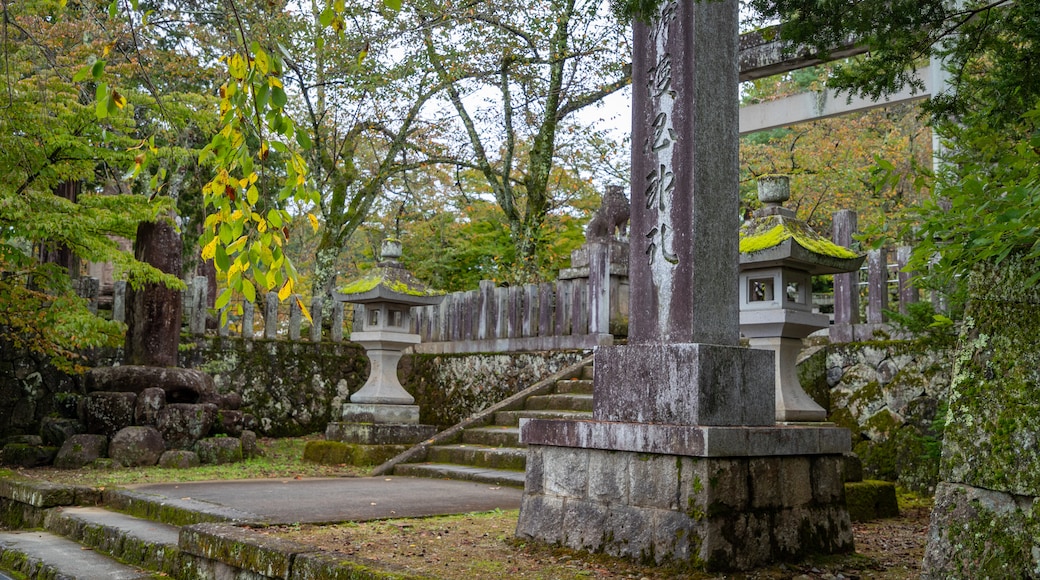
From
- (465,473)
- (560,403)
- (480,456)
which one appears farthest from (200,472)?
(560,403)

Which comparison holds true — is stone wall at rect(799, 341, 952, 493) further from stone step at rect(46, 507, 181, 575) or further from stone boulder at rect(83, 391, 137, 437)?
stone boulder at rect(83, 391, 137, 437)

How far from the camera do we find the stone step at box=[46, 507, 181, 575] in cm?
486

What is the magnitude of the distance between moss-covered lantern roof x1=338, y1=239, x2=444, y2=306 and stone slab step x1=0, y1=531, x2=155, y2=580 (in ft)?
13.6

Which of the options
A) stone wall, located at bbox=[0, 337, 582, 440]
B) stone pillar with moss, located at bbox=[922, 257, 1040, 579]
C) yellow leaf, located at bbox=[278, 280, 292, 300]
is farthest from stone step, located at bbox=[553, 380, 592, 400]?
yellow leaf, located at bbox=[278, 280, 292, 300]

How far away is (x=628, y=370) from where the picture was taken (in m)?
4.63

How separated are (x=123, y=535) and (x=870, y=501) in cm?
531

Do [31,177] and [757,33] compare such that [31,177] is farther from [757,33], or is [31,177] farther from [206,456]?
[757,33]

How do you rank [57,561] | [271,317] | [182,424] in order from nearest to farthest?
[57,561] → [182,424] → [271,317]

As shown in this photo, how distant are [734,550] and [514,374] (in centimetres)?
677

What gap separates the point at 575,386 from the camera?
908 centimetres

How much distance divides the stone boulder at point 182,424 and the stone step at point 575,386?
3.84 meters

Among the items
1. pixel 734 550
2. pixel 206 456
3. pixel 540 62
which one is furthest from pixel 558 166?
pixel 734 550

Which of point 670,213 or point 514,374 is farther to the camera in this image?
point 514,374

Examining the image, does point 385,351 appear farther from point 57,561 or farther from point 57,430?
point 57,561
